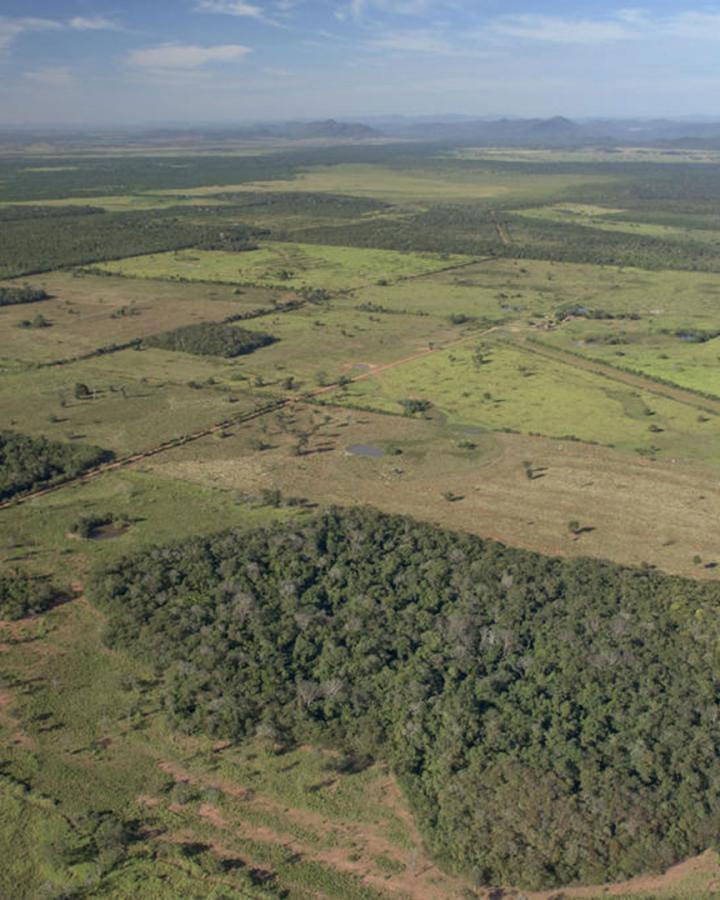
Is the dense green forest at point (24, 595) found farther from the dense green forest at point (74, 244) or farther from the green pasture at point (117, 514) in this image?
the dense green forest at point (74, 244)

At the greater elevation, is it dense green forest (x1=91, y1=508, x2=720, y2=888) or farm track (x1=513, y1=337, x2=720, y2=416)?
farm track (x1=513, y1=337, x2=720, y2=416)

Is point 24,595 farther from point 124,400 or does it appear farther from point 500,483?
point 124,400

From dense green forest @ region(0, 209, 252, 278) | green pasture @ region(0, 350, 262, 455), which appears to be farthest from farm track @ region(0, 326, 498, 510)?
dense green forest @ region(0, 209, 252, 278)

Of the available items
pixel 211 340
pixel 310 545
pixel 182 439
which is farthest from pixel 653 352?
pixel 310 545

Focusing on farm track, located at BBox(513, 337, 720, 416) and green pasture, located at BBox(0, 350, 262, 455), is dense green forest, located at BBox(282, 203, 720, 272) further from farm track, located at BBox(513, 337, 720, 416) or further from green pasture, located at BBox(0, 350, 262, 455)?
green pasture, located at BBox(0, 350, 262, 455)

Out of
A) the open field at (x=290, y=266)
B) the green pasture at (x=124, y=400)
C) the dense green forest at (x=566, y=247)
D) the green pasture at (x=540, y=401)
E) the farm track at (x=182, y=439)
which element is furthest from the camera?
the dense green forest at (x=566, y=247)

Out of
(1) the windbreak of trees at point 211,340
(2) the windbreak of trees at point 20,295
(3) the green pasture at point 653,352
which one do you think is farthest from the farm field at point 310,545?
(2) the windbreak of trees at point 20,295

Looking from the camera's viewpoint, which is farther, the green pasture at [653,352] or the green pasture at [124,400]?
the green pasture at [653,352]
